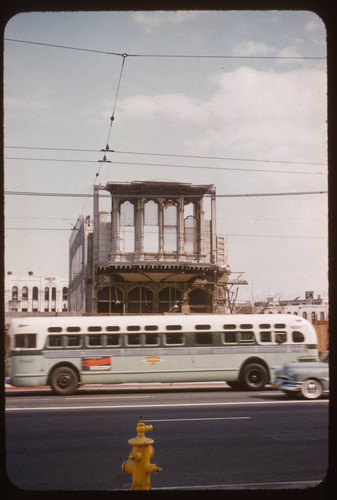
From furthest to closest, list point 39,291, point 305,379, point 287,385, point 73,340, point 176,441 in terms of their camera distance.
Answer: point 39,291 < point 73,340 < point 287,385 < point 305,379 < point 176,441

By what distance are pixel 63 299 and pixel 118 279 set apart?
5675cm

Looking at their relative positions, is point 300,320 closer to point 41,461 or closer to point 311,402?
point 311,402

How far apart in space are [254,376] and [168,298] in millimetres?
14384

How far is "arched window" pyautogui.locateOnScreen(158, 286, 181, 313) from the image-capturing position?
107ft

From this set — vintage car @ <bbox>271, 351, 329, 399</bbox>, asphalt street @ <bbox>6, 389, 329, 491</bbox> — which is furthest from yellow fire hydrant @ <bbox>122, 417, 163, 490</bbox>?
vintage car @ <bbox>271, 351, 329, 399</bbox>

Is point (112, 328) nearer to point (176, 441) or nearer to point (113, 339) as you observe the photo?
point (113, 339)

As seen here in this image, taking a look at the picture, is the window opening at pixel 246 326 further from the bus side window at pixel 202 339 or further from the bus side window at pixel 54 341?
the bus side window at pixel 54 341

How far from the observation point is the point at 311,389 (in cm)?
1553

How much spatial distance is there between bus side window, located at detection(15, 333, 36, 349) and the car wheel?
7.79m

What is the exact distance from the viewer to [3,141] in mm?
3092

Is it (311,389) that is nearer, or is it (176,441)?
(176,441)

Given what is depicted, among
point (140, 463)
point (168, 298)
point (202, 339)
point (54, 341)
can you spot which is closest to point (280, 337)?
point (202, 339)

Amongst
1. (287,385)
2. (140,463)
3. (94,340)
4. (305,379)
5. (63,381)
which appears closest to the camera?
(140,463)

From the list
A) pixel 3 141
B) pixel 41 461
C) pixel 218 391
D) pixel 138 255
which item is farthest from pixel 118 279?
pixel 3 141
